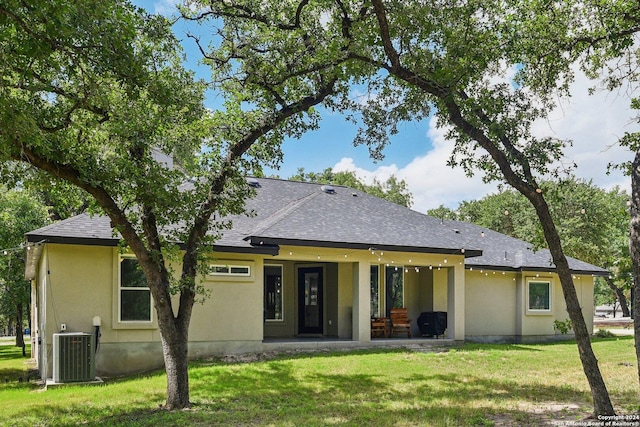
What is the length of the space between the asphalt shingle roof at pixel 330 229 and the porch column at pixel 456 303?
0.68 meters

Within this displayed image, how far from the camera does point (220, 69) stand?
1130 cm

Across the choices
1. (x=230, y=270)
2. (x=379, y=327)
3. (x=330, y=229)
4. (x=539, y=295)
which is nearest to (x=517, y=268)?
(x=539, y=295)

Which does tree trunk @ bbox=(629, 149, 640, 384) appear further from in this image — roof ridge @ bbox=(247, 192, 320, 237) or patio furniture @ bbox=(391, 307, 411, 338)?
patio furniture @ bbox=(391, 307, 411, 338)

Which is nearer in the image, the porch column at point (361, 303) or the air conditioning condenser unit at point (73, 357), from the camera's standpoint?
the air conditioning condenser unit at point (73, 357)

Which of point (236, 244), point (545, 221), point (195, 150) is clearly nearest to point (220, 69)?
point (195, 150)

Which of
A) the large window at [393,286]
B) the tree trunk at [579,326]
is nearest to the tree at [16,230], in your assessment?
the large window at [393,286]

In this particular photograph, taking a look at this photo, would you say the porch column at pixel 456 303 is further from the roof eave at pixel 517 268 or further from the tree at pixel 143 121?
the tree at pixel 143 121

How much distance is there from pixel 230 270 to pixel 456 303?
7048mm

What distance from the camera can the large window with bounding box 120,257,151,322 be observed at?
47.6ft

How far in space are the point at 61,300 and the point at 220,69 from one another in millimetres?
6625

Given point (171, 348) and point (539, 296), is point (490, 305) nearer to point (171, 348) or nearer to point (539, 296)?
point (539, 296)

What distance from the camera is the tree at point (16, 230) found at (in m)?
21.7

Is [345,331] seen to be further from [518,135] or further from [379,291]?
[518,135]

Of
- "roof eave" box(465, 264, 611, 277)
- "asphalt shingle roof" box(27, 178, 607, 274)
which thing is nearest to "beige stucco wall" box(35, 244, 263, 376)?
"asphalt shingle roof" box(27, 178, 607, 274)
